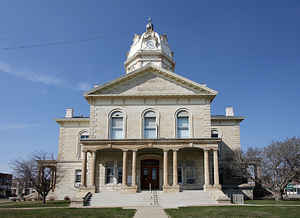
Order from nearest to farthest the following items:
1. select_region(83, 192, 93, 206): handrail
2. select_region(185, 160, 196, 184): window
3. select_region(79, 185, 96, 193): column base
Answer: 1. select_region(83, 192, 93, 206): handrail
2. select_region(79, 185, 96, 193): column base
3. select_region(185, 160, 196, 184): window

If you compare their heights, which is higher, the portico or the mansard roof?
the mansard roof

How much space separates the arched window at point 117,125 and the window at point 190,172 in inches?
276

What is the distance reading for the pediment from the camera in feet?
98.0

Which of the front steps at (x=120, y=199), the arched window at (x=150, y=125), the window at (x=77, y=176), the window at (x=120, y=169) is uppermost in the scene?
the arched window at (x=150, y=125)

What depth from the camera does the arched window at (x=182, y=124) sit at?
29.1 meters

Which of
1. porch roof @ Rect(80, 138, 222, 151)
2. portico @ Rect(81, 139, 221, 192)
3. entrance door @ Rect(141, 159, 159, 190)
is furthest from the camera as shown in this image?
entrance door @ Rect(141, 159, 159, 190)

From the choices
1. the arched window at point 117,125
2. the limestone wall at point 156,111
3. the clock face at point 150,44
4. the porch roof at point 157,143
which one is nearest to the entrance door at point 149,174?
the limestone wall at point 156,111

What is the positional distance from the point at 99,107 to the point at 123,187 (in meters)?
8.41

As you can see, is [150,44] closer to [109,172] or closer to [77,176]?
[77,176]

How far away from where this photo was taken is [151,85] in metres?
30.3

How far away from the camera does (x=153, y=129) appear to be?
29.3 m

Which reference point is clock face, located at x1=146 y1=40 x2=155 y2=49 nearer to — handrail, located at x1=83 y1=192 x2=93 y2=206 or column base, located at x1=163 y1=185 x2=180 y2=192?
column base, located at x1=163 y1=185 x2=180 y2=192

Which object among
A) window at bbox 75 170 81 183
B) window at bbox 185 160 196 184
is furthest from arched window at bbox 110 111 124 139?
window at bbox 75 170 81 183

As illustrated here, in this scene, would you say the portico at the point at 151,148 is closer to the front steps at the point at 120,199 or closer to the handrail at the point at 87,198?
the front steps at the point at 120,199
